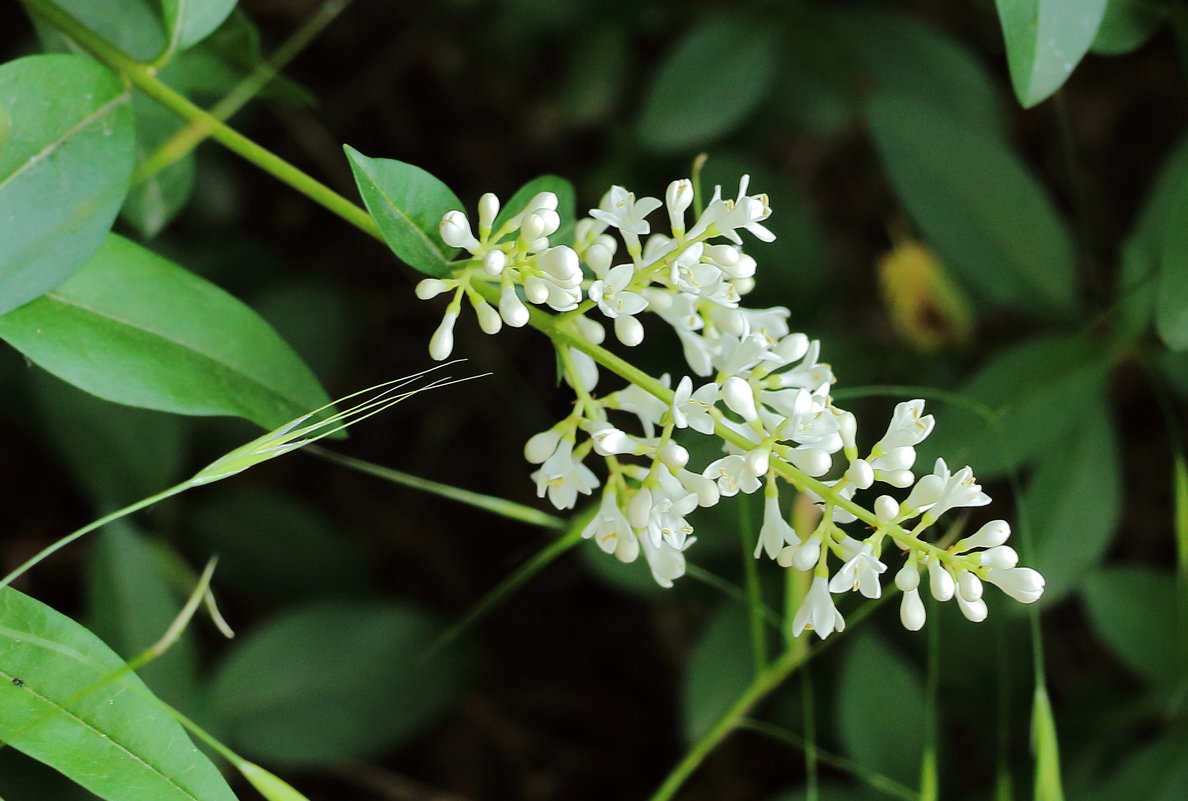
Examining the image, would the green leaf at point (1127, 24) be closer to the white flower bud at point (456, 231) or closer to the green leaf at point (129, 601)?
the white flower bud at point (456, 231)

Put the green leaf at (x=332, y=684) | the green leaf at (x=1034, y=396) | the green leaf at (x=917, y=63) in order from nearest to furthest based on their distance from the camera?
the green leaf at (x=1034, y=396), the green leaf at (x=332, y=684), the green leaf at (x=917, y=63)

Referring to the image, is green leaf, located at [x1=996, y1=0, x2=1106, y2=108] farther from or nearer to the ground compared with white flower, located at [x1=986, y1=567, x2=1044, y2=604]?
farther from the ground

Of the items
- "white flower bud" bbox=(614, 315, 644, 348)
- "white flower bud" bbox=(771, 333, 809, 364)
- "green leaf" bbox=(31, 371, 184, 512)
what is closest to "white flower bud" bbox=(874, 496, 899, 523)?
"white flower bud" bbox=(771, 333, 809, 364)

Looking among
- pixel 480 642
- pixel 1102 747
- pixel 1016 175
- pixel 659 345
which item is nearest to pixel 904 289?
pixel 1016 175

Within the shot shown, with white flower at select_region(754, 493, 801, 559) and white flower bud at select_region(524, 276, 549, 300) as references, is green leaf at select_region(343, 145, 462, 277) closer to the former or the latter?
white flower bud at select_region(524, 276, 549, 300)

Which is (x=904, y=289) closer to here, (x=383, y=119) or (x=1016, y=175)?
(x=1016, y=175)

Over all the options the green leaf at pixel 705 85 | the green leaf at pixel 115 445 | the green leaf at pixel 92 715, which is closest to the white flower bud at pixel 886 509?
the green leaf at pixel 92 715
